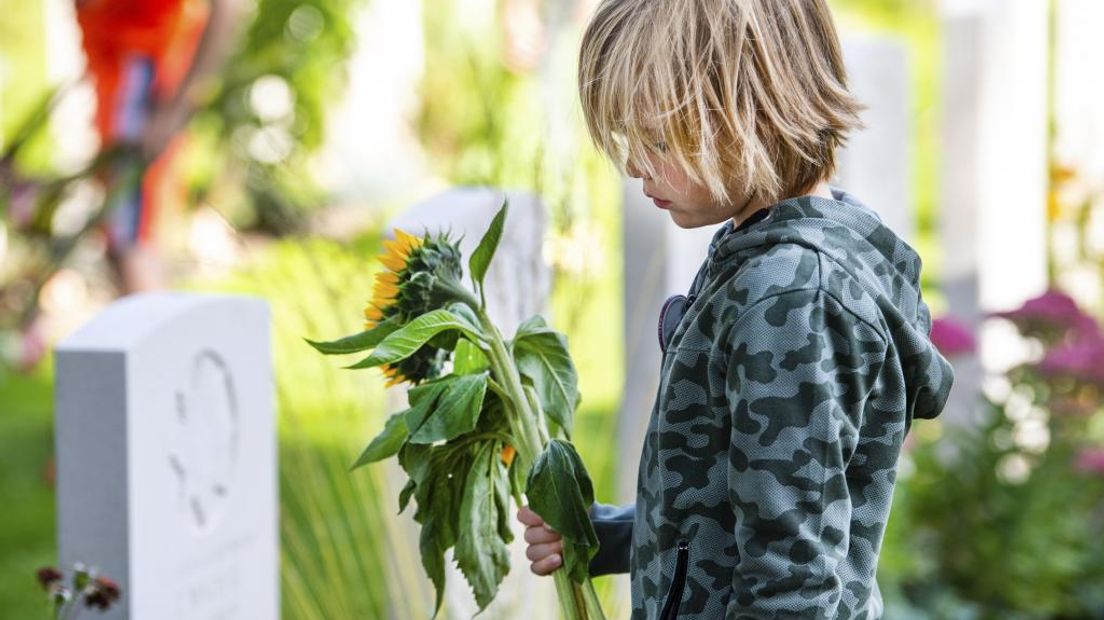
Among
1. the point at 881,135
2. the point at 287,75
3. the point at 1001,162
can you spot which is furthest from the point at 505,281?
the point at 287,75

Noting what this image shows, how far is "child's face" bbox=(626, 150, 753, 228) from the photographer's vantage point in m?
1.04

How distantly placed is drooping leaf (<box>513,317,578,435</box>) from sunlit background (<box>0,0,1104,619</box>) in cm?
58

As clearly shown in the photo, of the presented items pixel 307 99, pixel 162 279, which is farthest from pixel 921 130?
pixel 162 279

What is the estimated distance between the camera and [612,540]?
124 cm

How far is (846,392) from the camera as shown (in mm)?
997

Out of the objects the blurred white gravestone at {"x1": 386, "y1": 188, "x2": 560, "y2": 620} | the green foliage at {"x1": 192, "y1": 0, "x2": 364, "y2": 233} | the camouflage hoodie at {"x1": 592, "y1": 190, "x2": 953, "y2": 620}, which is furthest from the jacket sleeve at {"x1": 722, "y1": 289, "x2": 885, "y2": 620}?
the green foliage at {"x1": 192, "y1": 0, "x2": 364, "y2": 233}

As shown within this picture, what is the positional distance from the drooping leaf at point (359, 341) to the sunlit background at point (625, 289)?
26.2 inches

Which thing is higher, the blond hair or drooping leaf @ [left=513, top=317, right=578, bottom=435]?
the blond hair

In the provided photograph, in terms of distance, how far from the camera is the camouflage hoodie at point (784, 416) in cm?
96

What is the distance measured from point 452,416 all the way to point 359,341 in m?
0.11

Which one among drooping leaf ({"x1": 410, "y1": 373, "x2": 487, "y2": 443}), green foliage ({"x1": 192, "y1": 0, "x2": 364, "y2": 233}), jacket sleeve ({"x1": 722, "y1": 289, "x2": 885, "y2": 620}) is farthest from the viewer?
green foliage ({"x1": 192, "y1": 0, "x2": 364, "y2": 233})

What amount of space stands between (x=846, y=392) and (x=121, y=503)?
132 cm

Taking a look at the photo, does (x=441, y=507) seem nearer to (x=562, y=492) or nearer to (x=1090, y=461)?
(x=562, y=492)

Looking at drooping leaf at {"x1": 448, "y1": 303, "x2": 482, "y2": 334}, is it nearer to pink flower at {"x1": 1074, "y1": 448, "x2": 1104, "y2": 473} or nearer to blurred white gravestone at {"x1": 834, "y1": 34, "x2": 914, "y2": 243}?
blurred white gravestone at {"x1": 834, "y1": 34, "x2": 914, "y2": 243}
